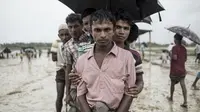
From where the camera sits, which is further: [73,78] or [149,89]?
[149,89]

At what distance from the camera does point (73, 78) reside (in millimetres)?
2480

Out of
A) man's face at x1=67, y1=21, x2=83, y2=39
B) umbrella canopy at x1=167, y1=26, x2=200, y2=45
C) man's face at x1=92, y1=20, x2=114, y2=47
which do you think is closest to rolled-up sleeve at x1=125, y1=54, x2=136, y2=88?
man's face at x1=92, y1=20, x2=114, y2=47

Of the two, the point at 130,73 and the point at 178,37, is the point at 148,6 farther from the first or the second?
the point at 178,37

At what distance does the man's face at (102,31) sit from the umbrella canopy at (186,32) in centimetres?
442

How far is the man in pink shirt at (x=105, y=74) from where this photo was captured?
2295mm

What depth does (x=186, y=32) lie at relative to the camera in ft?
22.0

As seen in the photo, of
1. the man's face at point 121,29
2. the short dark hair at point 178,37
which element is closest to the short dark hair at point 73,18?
the man's face at point 121,29

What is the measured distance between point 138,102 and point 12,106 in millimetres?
3556

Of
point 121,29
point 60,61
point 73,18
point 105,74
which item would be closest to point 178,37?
point 60,61

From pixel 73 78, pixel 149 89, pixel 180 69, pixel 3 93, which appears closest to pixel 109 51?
pixel 73 78

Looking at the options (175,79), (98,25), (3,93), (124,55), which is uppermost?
(98,25)

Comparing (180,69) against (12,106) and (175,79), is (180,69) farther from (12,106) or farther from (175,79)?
(12,106)

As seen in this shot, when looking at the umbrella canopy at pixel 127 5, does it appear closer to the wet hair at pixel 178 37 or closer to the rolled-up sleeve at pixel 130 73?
the rolled-up sleeve at pixel 130 73

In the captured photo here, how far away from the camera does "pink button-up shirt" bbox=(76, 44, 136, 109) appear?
2.29 m
